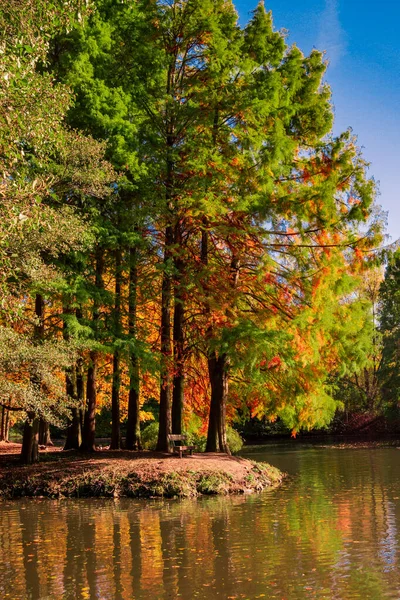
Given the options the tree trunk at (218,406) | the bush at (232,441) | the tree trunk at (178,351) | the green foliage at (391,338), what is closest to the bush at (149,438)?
the bush at (232,441)

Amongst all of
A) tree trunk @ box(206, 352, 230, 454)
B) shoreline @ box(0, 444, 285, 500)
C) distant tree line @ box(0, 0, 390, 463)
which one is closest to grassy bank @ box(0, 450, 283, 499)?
shoreline @ box(0, 444, 285, 500)

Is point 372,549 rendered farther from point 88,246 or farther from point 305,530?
point 88,246

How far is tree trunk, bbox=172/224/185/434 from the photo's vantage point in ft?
65.8

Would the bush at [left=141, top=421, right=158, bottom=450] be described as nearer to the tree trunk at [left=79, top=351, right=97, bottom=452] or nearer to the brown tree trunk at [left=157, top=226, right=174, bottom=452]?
the tree trunk at [left=79, top=351, right=97, bottom=452]

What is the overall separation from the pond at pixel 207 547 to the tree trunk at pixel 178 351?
15.9 feet

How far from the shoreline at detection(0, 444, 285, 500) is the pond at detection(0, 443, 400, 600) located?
2.38 feet

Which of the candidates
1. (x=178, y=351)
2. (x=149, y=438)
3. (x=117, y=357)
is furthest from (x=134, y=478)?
(x=149, y=438)

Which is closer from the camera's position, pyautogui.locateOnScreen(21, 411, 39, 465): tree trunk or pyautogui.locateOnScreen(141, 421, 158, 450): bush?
pyautogui.locateOnScreen(21, 411, 39, 465): tree trunk

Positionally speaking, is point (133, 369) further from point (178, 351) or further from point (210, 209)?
point (210, 209)

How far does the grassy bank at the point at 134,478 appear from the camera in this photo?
15.8m

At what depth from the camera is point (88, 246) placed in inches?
731

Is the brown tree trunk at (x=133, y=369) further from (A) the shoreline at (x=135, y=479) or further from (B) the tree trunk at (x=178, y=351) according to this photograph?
(A) the shoreline at (x=135, y=479)

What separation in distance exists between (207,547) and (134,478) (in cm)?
652

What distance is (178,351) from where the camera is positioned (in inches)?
814
